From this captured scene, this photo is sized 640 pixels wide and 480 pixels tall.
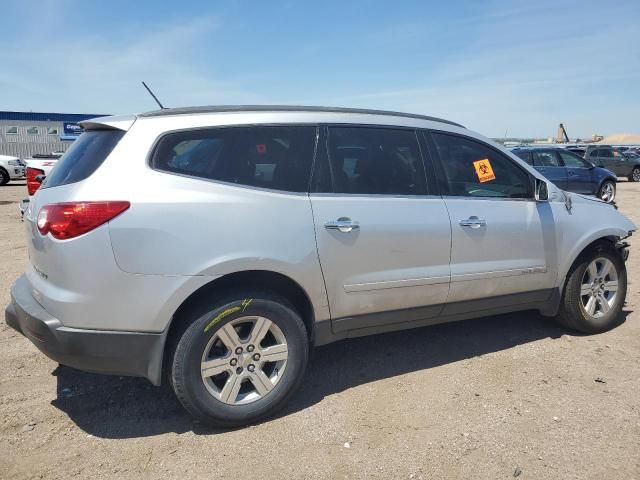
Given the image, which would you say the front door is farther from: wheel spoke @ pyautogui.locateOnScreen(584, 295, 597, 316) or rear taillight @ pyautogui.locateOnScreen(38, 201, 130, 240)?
rear taillight @ pyautogui.locateOnScreen(38, 201, 130, 240)

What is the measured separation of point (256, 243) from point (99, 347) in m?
0.98

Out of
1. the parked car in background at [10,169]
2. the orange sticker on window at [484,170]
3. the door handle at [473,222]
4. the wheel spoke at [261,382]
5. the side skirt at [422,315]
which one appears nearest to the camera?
the wheel spoke at [261,382]

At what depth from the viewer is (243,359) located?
3.03 meters

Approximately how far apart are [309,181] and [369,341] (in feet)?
5.77

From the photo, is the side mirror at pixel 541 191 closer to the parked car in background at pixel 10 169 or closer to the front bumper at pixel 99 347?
the front bumper at pixel 99 347

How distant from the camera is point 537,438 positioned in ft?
9.66

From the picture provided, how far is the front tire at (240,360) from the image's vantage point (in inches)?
113

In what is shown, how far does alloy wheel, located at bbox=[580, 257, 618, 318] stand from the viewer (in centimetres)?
442

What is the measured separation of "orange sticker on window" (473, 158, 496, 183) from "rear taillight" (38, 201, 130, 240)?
2541 millimetres

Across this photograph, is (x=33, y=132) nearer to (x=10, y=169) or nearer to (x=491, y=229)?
(x=10, y=169)

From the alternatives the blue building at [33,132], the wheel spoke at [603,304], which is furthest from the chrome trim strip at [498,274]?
the blue building at [33,132]

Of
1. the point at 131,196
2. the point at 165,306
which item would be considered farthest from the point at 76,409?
the point at 131,196

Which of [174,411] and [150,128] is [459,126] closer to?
[150,128]

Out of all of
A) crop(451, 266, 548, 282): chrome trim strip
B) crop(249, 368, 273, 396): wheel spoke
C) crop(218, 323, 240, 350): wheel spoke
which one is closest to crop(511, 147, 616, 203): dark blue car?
crop(451, 266, 548, 282): chrome trim strip
